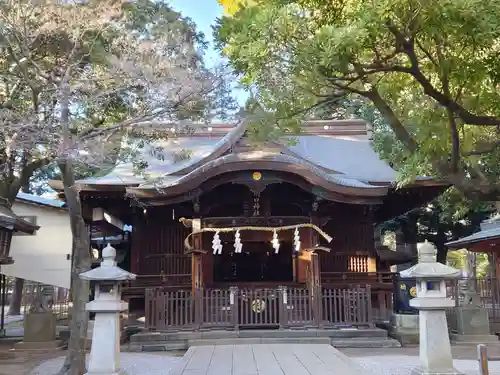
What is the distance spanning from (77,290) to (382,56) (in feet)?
20.8

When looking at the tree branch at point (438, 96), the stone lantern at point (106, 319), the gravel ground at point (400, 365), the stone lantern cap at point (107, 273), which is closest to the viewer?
the tree branch at point (438, 96)

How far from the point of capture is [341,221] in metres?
14.8

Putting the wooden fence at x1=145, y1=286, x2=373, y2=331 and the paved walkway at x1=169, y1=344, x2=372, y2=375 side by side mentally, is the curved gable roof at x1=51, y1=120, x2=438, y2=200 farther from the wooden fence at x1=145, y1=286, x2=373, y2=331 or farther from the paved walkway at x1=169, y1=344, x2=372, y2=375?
the paved walkway at x1=169, y1=344, x2=372, y2=375

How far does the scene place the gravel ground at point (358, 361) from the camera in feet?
29.8

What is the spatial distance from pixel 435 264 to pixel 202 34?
14502 millimetres

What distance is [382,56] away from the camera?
7.51m

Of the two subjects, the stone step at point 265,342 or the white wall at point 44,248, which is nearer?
the stone step at point 265,342

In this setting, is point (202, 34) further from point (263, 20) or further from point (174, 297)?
point (263, 20)

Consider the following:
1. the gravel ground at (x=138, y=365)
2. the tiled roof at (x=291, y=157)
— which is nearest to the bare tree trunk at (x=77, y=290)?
the gravel ground at (x=138, y=365)

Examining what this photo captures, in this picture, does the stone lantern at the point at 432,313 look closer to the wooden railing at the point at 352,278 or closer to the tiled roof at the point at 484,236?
the wooden railing at the point at 352,278

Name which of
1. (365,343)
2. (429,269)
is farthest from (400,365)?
(429,269)

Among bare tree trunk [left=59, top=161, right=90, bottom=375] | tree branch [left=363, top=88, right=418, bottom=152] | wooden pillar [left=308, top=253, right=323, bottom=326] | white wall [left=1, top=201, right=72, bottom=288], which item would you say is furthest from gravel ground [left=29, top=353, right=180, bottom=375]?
white wall [left=1, top=201, right=72, bottom=288]

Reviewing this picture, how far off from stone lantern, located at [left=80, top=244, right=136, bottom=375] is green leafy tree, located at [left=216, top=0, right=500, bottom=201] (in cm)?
360

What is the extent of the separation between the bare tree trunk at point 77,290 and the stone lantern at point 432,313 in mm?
5301
